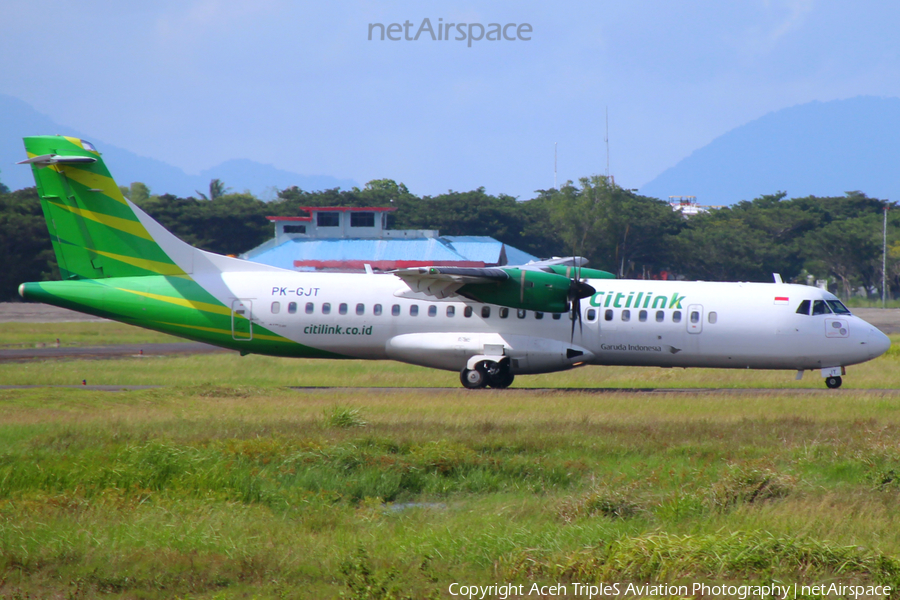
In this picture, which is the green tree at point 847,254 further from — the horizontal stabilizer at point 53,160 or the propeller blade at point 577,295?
the horizontal stabilizer at point 53,160

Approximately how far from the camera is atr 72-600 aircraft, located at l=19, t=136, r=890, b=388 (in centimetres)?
2250

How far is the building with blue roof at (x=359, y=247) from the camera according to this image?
74562 mm

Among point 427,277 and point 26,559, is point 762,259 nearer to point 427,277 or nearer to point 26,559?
point 427,277

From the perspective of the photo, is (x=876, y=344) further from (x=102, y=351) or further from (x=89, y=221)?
(x=102, y=351)

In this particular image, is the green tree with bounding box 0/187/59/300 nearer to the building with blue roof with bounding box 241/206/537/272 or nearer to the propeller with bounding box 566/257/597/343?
the building with blue roof with bounding box 241/206/537/272

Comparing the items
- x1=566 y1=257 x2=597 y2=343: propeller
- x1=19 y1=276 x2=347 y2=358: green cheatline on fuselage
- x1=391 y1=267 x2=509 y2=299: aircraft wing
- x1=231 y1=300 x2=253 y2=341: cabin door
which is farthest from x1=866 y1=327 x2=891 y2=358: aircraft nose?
x1=231 y1=300 x2=253 y2=341: cabin door

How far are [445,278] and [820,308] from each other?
1027 cm

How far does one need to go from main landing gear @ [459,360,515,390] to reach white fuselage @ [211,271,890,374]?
11.8 inches

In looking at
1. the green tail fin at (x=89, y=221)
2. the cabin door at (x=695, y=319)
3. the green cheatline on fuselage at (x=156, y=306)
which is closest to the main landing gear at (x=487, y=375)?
the green cheatline on fuselage at (x=156, y=306)

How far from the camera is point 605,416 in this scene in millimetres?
17844

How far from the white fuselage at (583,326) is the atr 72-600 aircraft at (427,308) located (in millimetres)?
32

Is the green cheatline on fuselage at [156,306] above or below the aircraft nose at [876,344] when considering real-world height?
above

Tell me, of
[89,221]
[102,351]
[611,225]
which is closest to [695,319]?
[89,221]

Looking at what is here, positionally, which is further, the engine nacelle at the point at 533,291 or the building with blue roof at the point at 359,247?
the building with blue roof at the point at 359,247
